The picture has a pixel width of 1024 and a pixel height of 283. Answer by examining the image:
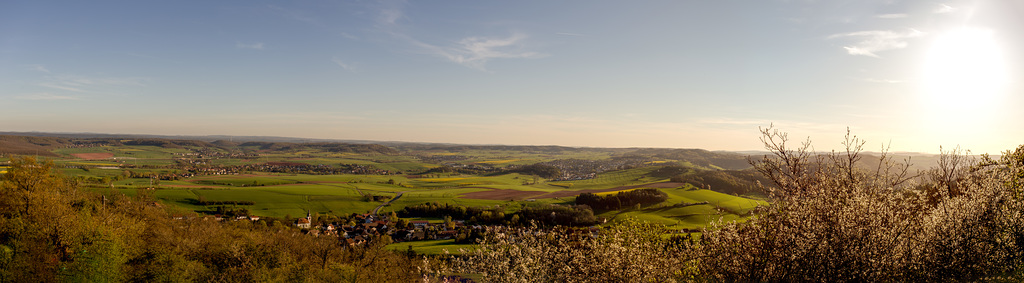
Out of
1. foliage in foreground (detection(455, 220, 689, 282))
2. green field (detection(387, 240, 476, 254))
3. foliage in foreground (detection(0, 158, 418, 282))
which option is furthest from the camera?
green field (detection(387, 240, 476, 254))

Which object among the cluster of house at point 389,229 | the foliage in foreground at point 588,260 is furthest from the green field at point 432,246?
the foliage in foreground at point 588,260

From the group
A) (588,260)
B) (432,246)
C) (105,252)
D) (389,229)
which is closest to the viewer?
(588,260)

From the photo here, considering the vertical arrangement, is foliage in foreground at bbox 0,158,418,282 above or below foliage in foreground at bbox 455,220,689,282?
below

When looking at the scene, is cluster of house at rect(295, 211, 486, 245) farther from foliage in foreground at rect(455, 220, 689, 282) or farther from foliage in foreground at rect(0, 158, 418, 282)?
foliage in foreground at rect(455, 220, 689, 282)

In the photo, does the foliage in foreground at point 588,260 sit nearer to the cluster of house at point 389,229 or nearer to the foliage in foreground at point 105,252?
the foliage in foreground at point 105,252

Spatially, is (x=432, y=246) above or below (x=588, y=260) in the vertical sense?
below

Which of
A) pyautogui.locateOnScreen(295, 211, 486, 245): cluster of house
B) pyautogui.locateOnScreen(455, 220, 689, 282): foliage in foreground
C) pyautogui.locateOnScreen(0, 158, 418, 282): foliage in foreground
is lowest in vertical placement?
pyautogui.locateOnScreen(295, 211, 486, 245): cluster of house

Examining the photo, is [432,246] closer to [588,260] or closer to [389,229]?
[389,229]

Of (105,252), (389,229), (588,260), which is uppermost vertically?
(588,260)

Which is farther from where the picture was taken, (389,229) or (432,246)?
→ (389,229)

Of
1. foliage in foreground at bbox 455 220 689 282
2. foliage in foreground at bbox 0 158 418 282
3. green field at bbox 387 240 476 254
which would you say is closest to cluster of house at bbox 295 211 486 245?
green field at bbox 387 240 476 254

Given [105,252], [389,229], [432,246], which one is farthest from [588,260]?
[389,229]
